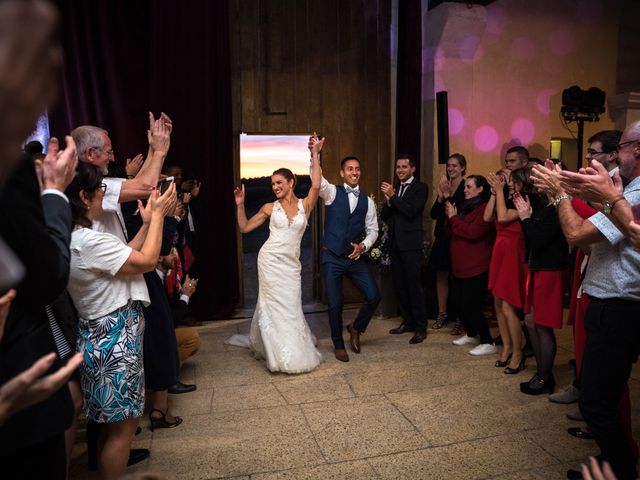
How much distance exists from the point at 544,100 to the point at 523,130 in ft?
1.60

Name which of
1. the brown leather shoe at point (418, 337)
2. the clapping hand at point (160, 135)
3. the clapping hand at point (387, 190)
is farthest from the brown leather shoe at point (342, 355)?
the clapping hand at point (160, 135)

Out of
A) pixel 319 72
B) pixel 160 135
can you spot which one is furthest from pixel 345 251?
pixel 319 72

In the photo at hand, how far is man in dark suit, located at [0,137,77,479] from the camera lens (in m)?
1.06

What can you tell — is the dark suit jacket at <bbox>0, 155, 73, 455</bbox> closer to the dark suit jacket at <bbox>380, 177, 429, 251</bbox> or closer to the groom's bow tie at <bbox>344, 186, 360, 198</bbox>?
the groom's bow tie at <bbox>344, 186, 360, 198</bbox>

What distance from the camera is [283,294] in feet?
13.0

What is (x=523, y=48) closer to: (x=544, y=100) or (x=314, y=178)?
(x=544, y=100)

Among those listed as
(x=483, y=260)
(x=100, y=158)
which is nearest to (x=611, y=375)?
(x=483, y=260)

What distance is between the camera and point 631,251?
206cm

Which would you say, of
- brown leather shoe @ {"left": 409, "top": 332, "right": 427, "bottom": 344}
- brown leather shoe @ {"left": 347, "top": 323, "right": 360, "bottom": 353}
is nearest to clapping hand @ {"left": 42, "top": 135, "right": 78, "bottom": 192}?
brown leather shoe @ {"left": 347, "top": 323, "right": 360, "bottom": 353}

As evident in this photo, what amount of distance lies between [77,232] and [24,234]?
0.91 meters

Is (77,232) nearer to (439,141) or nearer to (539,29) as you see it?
(439,141)

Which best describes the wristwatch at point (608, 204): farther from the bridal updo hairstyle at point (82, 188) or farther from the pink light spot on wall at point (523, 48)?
the pink light spot on wall at point (523, 48)

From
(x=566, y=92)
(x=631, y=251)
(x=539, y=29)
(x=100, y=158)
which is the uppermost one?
(x=539, y=29)

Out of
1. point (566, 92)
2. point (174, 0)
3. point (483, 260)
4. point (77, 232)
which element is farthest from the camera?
point (566, 92)
